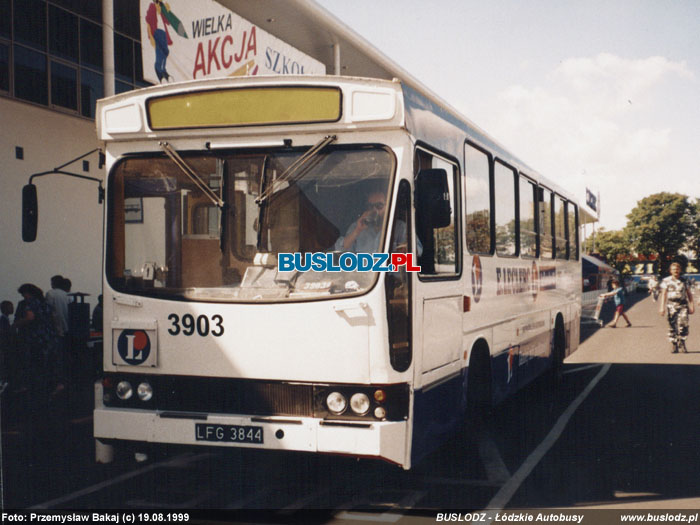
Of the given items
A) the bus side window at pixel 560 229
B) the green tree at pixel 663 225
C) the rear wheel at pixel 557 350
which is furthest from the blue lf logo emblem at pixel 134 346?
the green tree at pixel 663 225

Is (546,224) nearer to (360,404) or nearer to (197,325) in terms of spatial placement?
(360,404)

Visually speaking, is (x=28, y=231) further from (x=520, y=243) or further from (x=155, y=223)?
(x=520, y=243)

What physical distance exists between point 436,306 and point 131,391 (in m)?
2.35

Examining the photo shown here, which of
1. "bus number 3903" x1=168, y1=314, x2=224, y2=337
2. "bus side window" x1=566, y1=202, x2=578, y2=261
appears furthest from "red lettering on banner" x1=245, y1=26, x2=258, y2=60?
"bus number 3903" x1=168, y1=314, x2=224, y2=337

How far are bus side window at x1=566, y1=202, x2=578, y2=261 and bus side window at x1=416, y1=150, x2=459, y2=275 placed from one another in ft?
23.3

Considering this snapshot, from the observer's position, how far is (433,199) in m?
5.44

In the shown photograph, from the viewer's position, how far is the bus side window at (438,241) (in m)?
5.66

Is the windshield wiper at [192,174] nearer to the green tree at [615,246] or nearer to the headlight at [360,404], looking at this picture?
the headlight at [360,404]

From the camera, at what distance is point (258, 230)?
18.0 ft

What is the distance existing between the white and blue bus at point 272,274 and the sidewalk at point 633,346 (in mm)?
10778

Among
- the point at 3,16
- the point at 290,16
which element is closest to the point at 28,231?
the point at 3,16

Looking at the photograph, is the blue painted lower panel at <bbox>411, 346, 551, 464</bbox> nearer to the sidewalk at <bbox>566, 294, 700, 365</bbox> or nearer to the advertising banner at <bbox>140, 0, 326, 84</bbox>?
the sidewalk at <bbox>566, 294, 700, 365</bbox>

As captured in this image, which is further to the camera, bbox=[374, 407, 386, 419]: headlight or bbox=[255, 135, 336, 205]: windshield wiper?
bbox=[255, 135, 336, 205]: windshield wiper

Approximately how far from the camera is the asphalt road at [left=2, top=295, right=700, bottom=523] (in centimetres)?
570
